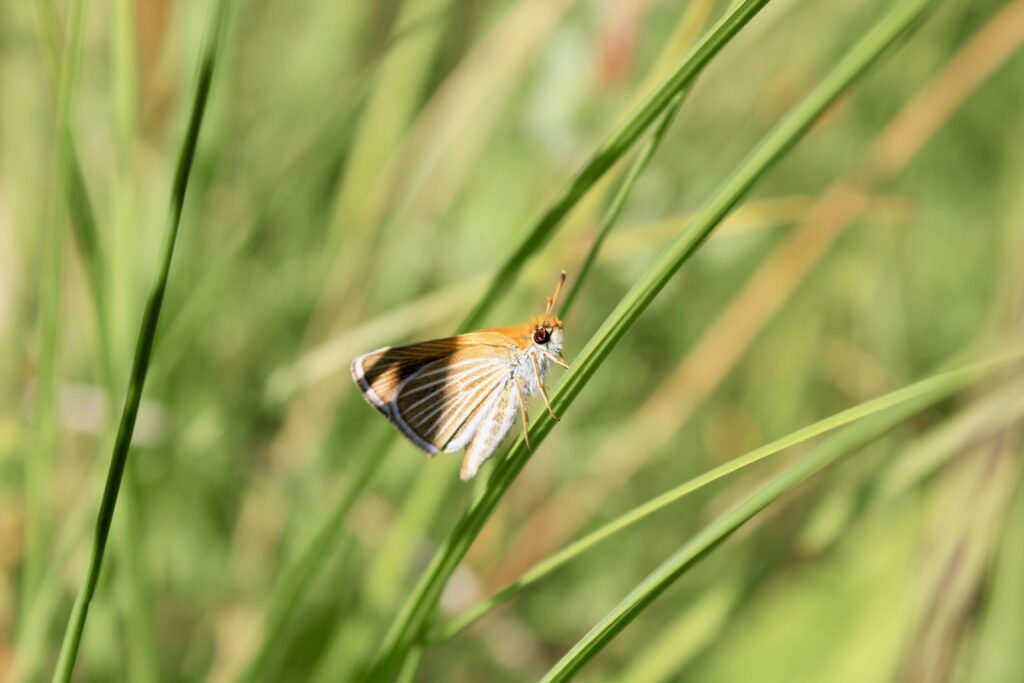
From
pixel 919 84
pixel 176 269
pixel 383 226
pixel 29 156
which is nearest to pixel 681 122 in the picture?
pixel 919 84

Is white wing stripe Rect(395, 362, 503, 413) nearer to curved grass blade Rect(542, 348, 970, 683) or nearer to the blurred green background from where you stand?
the blurred green background

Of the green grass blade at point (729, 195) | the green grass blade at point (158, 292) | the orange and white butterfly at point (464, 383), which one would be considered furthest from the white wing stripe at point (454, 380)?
the green grass blade at point (158, 292)

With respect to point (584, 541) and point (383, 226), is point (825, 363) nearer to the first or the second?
point (383, 226)

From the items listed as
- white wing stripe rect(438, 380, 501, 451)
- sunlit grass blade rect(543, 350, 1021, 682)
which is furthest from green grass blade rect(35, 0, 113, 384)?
sunlit grass blade rect(543, 350, 1021, 682)

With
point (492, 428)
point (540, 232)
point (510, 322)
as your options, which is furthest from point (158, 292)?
point (510, 322)

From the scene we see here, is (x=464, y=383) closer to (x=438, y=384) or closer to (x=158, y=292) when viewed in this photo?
(x=438, y=384)

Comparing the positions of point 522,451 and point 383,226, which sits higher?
point 383,226

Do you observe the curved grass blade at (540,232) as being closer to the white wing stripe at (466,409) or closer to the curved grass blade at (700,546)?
Result: the white wing stripe at (466,409)
